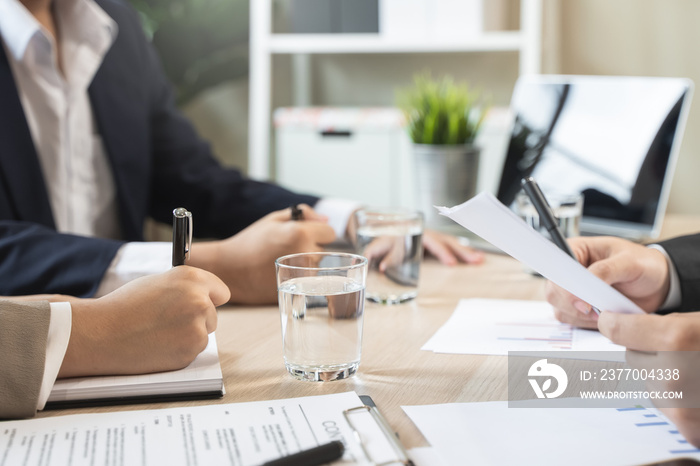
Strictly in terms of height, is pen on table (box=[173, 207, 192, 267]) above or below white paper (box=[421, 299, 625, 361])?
above

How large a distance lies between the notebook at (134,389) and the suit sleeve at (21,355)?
3cm

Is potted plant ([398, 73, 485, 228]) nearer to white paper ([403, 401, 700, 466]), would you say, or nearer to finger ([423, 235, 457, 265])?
finger ([423, 235, 457, 265])

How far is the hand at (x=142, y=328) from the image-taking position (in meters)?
0.66

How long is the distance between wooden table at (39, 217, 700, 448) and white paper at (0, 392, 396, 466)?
0.03 metres

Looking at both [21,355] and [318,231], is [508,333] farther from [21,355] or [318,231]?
[21,355]

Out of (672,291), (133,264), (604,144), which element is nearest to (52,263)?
(133,264)

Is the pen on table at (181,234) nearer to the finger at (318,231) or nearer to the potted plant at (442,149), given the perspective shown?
the finger at (318,231)

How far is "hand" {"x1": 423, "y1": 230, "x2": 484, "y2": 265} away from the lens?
3.93 ft

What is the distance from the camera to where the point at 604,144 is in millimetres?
1369

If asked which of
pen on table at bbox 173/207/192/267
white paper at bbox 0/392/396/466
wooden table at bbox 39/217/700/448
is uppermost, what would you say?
pen on table at bbox 173/207/192/267

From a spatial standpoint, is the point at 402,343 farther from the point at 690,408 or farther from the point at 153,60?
the point at 153,60

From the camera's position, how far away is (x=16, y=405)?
60 centimetres

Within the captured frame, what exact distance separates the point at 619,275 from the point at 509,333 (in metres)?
0.13

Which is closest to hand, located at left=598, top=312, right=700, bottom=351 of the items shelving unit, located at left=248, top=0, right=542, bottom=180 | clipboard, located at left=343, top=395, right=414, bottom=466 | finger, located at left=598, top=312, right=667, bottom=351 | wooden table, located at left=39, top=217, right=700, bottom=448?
finger, located at left=598, top=312, right=667, bottom=351
